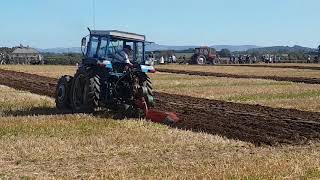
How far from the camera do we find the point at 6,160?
30.0 ft

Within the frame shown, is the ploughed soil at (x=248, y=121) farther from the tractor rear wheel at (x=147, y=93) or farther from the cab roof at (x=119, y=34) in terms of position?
the cab roof at (x=119, y=34)

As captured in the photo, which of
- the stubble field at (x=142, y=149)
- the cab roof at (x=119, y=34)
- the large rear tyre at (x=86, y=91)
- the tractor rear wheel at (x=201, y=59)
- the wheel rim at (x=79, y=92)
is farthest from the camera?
the tractor rear wheel at (x=201, y=59)

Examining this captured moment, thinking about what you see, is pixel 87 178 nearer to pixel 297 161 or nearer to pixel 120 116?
pixel 297 161

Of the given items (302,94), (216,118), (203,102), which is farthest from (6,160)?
(302,94)

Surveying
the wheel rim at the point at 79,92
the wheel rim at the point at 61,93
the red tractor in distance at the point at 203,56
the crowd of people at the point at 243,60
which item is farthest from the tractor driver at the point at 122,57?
the crowd of people at the point at 243,60

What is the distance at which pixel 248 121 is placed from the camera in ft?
47.5

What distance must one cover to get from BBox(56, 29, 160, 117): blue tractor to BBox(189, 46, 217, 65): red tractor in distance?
5453cm

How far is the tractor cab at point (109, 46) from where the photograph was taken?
1559 cm

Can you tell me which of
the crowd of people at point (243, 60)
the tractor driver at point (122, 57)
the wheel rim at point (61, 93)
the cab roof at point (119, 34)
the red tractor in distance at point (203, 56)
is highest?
the cab roof at point (119, 34)

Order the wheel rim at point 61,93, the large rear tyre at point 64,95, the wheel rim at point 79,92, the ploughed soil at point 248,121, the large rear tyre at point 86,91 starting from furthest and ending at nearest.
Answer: the wheel rim at point 61,93
the large rear tyre at point 64,95
the wheel rim at point 79,92
the large rear tyre at point 86,91
the ploughed soil at point 248,121

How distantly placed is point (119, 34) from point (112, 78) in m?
1.21

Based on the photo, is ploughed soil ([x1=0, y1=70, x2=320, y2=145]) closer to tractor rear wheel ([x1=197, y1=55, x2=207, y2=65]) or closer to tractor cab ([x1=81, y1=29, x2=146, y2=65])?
tractor cab ([x1=81, y1=29, x2=146, y2=65])

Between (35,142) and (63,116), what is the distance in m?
3.97

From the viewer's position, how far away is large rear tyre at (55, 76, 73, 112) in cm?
1678
